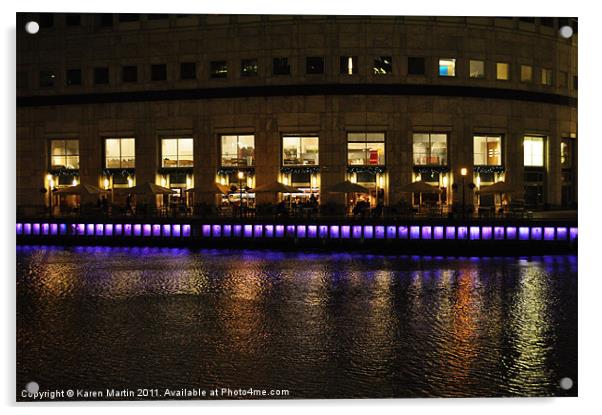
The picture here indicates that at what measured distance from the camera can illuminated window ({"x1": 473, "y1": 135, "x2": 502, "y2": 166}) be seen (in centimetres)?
7350

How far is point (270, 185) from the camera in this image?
206 ft

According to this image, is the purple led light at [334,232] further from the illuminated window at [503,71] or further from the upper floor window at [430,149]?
the illuminated window at [503,71]

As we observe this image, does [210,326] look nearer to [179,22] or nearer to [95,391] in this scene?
[95,391]

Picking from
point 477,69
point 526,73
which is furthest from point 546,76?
point 477,69

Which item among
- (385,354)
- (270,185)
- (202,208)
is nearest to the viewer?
(385,354)

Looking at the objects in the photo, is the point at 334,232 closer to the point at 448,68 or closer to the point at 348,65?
the point at 348,65

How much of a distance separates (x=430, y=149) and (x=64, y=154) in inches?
1312

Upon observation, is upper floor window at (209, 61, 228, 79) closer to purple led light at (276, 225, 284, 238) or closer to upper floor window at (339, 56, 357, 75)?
upper floor window at (339, 56, 357, 75)

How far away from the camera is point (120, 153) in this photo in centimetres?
Result: 7550

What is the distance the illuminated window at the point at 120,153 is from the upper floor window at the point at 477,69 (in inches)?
1220

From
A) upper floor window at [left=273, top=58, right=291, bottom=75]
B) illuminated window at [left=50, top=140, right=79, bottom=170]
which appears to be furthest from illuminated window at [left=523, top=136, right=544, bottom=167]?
illuminated window at [left=50, top=140, right=79, bottom=170]

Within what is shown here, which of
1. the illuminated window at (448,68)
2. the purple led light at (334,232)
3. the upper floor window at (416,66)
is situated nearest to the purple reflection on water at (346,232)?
the purple led light at (334,232)
